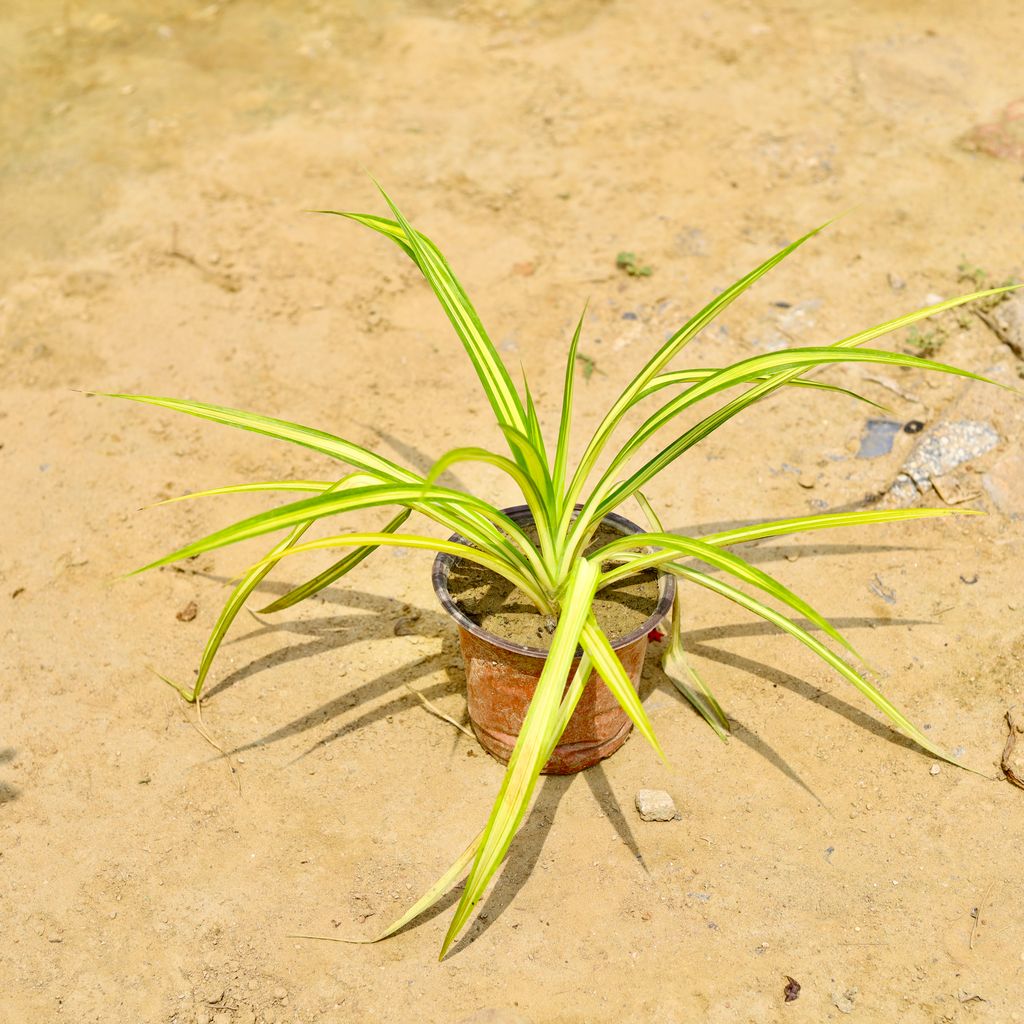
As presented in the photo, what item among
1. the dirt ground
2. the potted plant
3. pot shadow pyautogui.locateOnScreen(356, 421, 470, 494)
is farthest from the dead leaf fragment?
pot shadow pyautogui.locateOnScreen(356, 421, 470, 494)

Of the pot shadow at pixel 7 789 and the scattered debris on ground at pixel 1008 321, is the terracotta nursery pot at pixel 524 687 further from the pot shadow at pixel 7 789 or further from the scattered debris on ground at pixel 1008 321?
the scattered debris on ground at pixel 1008 321

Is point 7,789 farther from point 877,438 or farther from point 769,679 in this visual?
point 877,438

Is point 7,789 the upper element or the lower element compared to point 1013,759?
upper

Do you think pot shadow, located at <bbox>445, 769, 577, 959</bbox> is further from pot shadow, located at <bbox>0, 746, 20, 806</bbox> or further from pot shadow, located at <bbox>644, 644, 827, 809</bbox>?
pot shadow, located at <bbox>0, 746, 20, 806</bbox>

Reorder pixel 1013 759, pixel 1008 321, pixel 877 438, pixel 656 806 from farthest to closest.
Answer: pixel 1008 321 → pixel 877 438 → pixel 1013 759 → pixel 656 806

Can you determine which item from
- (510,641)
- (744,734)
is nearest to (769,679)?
(744,734)

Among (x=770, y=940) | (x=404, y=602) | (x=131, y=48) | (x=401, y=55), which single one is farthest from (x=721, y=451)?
(x=131, y=48)
